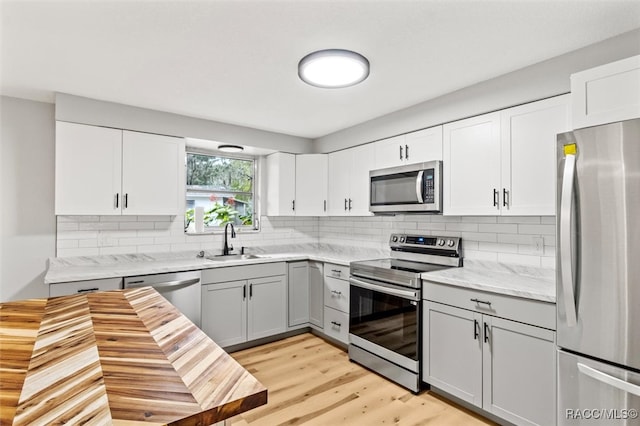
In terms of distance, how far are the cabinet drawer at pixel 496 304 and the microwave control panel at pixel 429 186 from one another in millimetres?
734

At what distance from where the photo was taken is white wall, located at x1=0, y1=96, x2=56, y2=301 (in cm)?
294

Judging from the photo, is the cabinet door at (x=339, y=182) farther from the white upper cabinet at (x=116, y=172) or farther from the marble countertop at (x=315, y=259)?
the white upper cabinet at (x=116, y=172)

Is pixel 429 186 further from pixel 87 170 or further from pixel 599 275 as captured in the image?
pixel 87 170

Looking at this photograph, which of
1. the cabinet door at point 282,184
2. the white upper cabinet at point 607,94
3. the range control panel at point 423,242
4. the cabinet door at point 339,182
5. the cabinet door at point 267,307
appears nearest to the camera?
the white upper cabinet at point 607,94

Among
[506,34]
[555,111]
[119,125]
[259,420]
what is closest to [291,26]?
[506,34]

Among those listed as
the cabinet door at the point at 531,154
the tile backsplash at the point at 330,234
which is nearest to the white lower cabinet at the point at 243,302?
the tile backsplash at the point at 330,234

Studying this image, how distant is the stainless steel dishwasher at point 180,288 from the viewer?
290 centimetres

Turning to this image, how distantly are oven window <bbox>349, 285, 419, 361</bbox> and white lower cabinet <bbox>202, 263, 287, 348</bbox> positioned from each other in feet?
2.86

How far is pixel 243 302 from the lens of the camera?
3.46 m

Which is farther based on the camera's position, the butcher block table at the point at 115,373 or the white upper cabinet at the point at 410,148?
the white upper cabinet at the point at 410,148

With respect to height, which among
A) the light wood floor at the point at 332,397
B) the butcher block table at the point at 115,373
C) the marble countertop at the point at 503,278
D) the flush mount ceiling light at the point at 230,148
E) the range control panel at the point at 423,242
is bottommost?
the light wood floor at the point at 332,397

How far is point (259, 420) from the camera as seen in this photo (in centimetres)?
229

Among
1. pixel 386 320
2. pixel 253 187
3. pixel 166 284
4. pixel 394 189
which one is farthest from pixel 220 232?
pixel 386 320

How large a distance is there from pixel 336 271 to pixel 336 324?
53 cm
